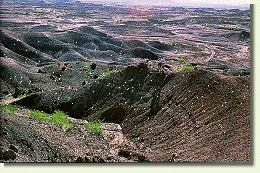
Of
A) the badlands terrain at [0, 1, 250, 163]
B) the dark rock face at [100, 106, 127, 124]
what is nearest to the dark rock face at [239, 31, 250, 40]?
the badlands terrain at [0, 1, 250, 163]

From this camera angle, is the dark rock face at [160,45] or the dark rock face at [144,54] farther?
the dark rock face at [160,45]

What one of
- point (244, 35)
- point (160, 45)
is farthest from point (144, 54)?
point (244, 35)

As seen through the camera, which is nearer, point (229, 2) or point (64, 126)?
point (64, 126)

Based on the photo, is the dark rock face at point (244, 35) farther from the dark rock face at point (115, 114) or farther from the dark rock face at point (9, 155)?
the dark rock face at point (9, 155)

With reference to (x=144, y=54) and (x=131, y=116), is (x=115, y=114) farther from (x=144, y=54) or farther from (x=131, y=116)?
(x=144, y=54)

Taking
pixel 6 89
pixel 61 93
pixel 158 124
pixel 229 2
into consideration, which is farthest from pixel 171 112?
pixel 6 89

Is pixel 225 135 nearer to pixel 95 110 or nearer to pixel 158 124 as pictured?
pixel 158 124

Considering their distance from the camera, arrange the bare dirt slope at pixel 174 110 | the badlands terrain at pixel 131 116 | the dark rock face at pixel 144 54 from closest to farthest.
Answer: the badlands terrain at pixel 131 116
the bare dirt slope at pixel 174 110
the dark rock face at pixel 144 54

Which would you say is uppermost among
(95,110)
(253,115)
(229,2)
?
(229,2)

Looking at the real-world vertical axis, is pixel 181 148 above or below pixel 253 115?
below

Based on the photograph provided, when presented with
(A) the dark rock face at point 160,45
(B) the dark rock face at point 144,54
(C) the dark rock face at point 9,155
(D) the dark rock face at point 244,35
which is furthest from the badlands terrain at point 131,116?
(D) the dark rock face at point 244,35

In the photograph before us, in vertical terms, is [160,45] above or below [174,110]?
above
